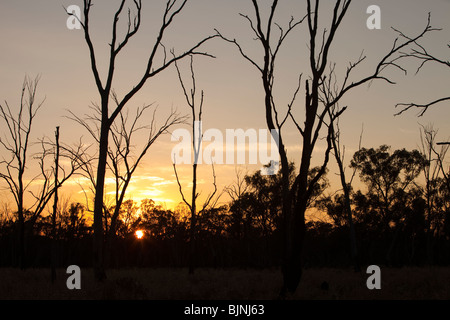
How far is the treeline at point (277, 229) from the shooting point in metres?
44.6

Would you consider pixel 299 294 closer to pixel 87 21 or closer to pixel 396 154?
pixel 87 21

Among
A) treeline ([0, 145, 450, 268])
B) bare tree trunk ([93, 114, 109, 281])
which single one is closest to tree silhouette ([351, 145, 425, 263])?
treeline ([0, 145, 450, 268])

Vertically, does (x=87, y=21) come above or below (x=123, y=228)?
above

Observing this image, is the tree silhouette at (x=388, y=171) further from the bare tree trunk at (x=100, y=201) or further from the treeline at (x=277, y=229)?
the bare tree trunk at (x=100, y=201)

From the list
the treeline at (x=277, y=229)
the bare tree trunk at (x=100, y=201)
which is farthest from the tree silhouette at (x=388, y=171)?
the bare tree trunk at (x=100, y=201)

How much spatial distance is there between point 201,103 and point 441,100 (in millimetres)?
13134

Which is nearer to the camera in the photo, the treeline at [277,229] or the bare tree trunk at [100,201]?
the bare tree trunk at [100,201]

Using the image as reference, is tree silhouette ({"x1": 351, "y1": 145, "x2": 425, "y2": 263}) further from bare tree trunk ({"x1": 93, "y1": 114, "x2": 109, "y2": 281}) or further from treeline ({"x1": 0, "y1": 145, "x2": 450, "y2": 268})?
bare tree trunk ({"x1": 93, "y1": 114, "x2": 109, "y2": 281})

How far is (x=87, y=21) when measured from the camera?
48.8ft

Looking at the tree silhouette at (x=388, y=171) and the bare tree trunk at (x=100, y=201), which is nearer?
the bare tree trunk at (x=100, y=201)

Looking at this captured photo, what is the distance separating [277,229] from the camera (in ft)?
148

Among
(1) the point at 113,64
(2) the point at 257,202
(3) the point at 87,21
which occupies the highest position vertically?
(3) the point at 87,21

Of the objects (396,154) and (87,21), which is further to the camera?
(396,154)
